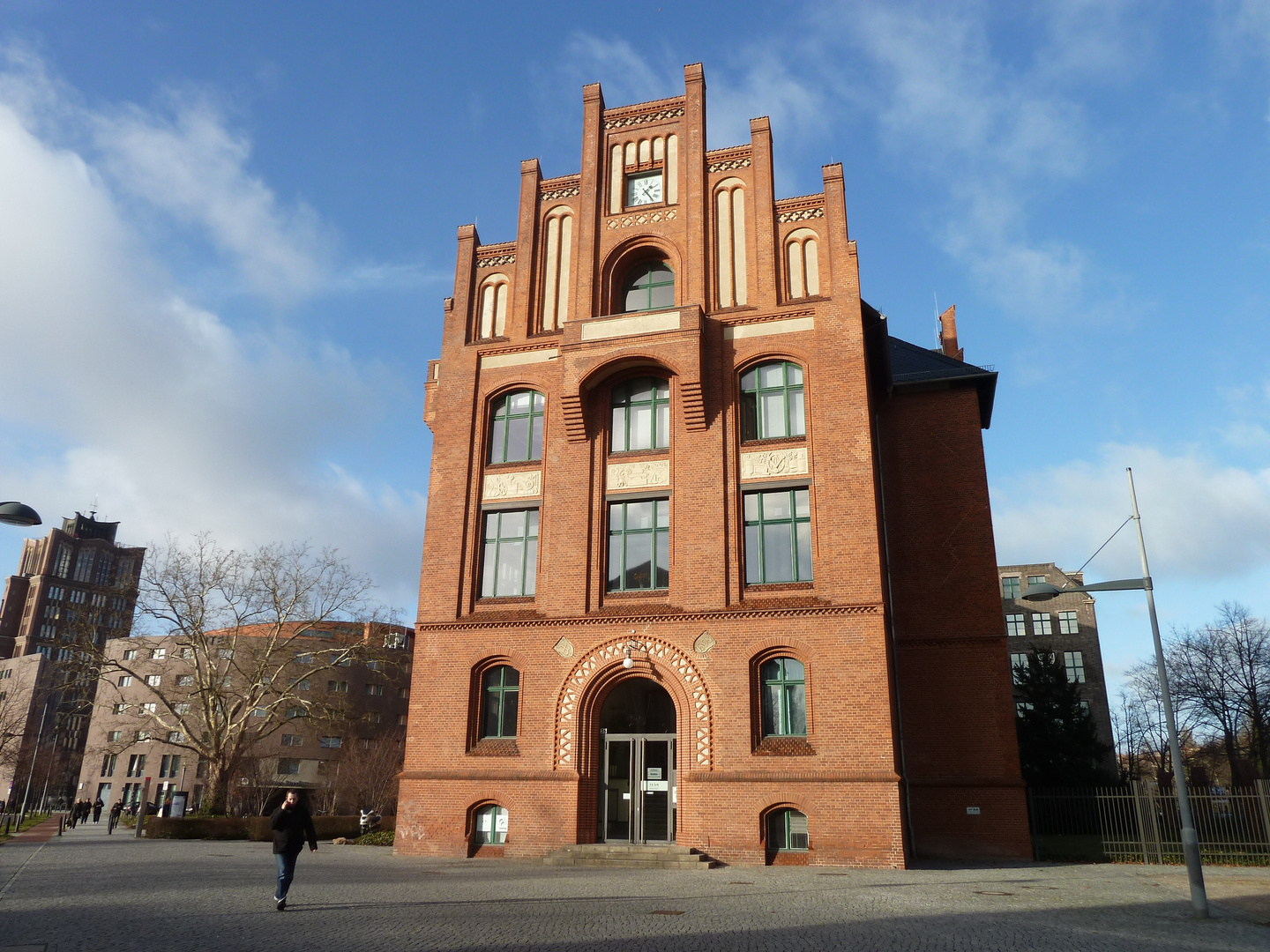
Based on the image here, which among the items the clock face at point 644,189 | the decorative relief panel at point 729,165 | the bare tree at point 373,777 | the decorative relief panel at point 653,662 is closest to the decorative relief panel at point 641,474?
the decorative relief panel at point 653,662

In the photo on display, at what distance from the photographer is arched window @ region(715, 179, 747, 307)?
78.8 feet

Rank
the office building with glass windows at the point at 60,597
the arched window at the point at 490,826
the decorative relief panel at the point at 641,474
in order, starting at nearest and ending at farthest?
the arched window at the point at 490,826, the decorative relief panel at the point at 641,474, the office building with glass windows at the point at 60,597

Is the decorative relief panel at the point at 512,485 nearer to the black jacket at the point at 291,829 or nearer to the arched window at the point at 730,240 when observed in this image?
the arched window at the point at 730,240

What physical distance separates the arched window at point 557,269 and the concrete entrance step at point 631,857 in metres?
13.3

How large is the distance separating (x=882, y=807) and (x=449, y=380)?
15286 mm

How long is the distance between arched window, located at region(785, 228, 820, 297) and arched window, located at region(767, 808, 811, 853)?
41.5ft

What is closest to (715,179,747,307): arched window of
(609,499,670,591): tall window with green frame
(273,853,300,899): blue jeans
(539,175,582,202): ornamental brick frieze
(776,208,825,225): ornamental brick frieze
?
(776,208,825,225): ornamental brick frieze

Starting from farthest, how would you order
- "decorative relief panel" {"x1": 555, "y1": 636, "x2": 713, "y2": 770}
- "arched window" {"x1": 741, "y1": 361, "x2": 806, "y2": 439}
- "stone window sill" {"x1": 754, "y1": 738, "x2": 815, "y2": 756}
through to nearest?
"arched window" {"x1": 741, "y1": 361, "x2": 806, "y2": 439}
"decorative relief panel" {"x1": 555, "y1": 636, "x2": 713, "y2": 770}
"stone window sill" {"x1": 754, "y1": 738, "x2": 815, "y2": 756}

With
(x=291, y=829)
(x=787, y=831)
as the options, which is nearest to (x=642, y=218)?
(x=787, y=831)

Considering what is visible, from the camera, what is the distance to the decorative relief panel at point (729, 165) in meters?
25.0

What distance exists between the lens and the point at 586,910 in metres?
11.7

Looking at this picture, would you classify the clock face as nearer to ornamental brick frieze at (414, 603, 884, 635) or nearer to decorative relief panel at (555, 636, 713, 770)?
ornamental brick frieze at (414, 603, 884, 635)

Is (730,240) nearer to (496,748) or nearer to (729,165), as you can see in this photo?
(729,165)

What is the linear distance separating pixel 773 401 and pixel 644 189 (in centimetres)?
773
